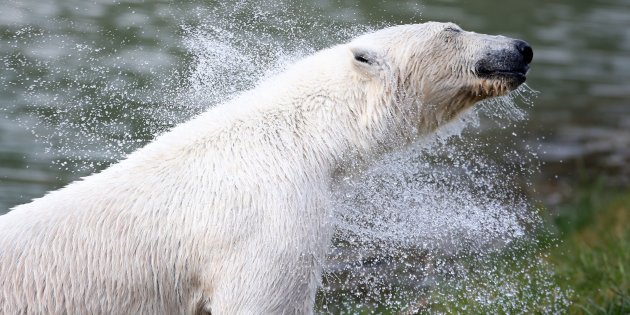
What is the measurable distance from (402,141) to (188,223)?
3.67 ft

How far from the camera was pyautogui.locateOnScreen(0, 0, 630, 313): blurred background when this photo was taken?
6910 mm

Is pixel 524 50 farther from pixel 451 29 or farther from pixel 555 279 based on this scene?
pixel 555 279

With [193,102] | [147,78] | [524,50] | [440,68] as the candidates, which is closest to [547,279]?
[524,50]

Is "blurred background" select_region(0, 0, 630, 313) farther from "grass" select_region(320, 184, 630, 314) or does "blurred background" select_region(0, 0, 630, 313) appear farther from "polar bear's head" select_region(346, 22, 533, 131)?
"polar bear's head" select_region(346, 22, 533, 131)

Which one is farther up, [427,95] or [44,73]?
[44,73]

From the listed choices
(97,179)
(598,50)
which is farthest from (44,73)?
(598,50)

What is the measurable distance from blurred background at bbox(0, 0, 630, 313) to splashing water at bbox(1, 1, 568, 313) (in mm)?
27

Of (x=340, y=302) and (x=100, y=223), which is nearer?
(x=100, y=223)

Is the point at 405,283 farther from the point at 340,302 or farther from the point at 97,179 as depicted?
the point at 97,179

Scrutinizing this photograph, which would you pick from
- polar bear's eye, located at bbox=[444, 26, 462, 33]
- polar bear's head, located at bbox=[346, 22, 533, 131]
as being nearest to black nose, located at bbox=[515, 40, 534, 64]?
polar bear's head, located at bbox=[346, 22, 533, 131]

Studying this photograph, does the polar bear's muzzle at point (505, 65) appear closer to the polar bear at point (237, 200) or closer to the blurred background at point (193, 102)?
the polar bear at point (237, 200)

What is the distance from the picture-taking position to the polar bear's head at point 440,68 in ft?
14.6

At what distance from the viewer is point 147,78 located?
29.3ft

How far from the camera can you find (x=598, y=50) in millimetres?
13703
